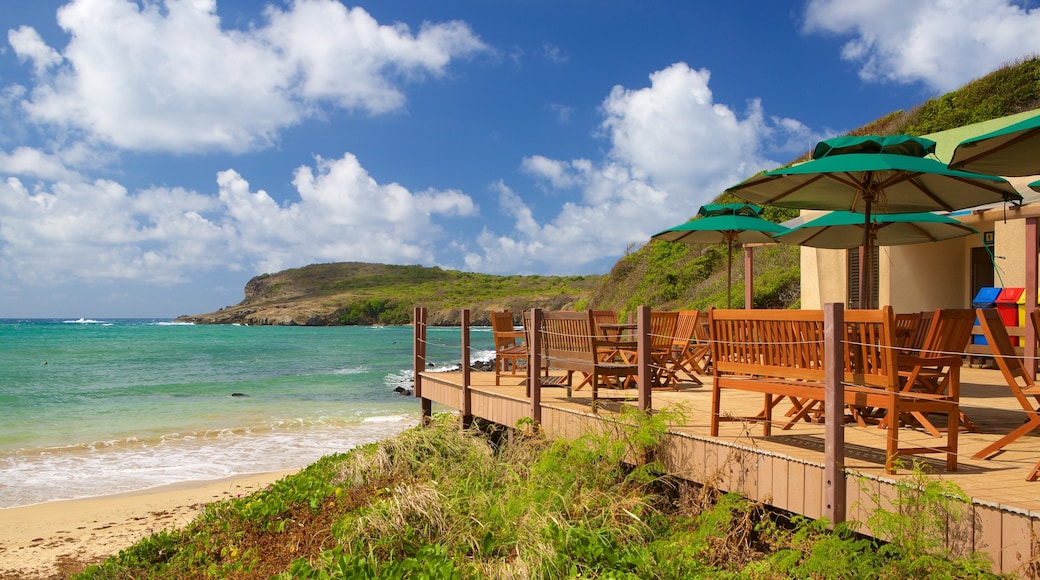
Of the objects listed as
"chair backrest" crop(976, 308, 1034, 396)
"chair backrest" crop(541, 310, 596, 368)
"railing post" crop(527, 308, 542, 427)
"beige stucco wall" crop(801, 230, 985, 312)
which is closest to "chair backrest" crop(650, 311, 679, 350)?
"chair backrest" crop(541, 310, 596, 368)

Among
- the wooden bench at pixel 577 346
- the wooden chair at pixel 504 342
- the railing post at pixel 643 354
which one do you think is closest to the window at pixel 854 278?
the wooden chair at pixel 504 342

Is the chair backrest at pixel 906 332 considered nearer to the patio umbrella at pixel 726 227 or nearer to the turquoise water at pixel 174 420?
the patio umbrella at pixel 726 227

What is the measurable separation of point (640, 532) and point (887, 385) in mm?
1698

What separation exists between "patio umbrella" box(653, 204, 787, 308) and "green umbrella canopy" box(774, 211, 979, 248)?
56 cm

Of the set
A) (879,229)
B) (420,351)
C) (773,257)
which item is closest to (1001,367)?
(879,229)

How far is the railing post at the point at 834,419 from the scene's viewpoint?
3.75m

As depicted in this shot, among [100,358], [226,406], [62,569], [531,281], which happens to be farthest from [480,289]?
[62,569]

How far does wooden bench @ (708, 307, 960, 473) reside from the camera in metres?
3.89

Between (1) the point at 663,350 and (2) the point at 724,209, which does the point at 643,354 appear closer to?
(1) the point at 663,350

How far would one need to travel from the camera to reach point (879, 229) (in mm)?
8734

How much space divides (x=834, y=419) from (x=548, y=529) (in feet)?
5.69

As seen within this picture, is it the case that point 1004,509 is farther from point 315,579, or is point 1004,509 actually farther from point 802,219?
point 802,219

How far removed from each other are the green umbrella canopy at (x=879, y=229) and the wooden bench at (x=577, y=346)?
332 centimetres

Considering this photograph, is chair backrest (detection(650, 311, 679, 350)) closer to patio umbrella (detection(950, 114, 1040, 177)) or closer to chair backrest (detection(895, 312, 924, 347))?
chair backrest (detection(895, 312, 924, 347))
